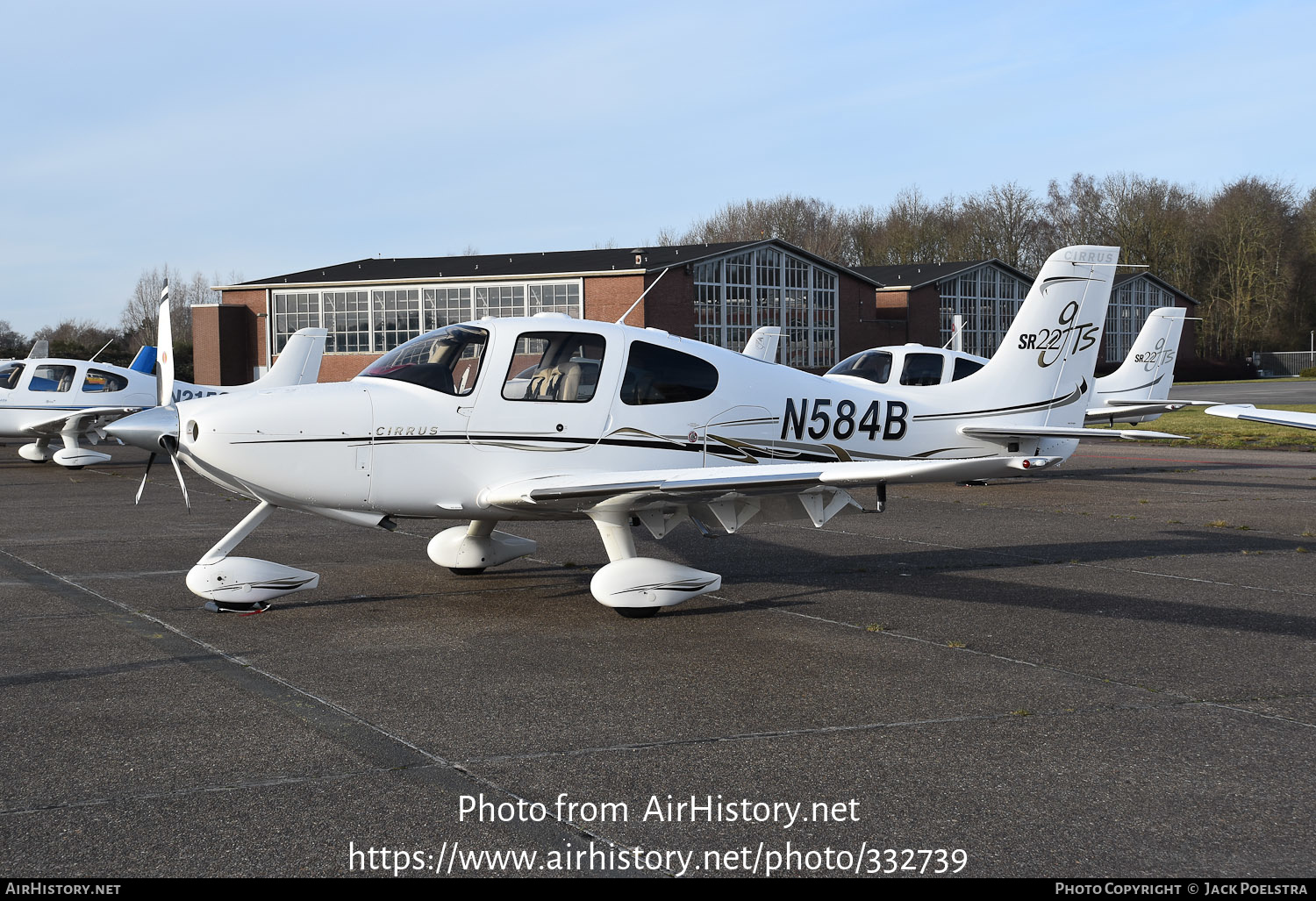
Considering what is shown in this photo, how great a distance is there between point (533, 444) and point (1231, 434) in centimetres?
2424

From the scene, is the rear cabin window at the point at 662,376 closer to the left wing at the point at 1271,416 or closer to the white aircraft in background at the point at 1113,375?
the left wing at the point at 1271,416

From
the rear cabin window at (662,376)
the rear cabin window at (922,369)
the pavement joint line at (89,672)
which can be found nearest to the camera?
the pavement joint line at (89,672)

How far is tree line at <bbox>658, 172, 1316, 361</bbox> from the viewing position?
79.5 m

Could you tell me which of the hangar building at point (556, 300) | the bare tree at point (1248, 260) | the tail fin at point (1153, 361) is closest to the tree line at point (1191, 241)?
the bare tree at point (1248, 260)

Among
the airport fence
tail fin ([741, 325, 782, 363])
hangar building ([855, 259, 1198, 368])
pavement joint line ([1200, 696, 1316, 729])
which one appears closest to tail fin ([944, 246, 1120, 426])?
pavement joint line ([1200, 696, 1316, 729])

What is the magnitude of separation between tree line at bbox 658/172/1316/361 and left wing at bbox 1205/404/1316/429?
7580cm

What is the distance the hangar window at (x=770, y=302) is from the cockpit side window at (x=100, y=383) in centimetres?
3243

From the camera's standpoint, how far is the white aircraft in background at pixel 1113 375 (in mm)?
18828

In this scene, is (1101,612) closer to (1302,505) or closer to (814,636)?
(814,636)

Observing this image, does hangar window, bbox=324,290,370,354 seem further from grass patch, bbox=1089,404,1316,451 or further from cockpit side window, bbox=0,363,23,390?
grass patch, bbox=1089,404,1316,451

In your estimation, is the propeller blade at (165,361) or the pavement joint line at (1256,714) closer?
the pavement joint line at (1256,714)

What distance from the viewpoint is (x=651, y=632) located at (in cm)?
764

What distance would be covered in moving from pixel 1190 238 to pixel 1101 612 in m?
80.6
